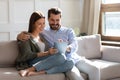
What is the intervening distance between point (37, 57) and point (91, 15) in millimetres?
1839

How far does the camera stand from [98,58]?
3.56 m

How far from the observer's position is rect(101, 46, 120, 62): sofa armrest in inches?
133

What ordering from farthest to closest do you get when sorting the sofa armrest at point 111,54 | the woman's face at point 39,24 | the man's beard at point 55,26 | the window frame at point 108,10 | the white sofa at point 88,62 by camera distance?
the window frame at point 108,10, the sofa armrest at point 111,54, the man's beard at point 55,26, the woman's face at point 39,24, the white sofa at point 88,62

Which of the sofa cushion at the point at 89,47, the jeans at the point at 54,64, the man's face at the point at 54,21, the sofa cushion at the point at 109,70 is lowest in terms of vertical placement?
the sofa cushion at the point at 109,70

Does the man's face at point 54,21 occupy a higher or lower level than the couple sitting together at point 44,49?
higher

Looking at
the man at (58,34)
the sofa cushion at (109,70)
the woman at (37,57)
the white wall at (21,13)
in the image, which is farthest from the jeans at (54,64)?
the white wall at (21,13)

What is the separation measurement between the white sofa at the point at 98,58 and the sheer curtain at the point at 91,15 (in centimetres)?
69

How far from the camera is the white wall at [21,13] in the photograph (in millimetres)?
4000

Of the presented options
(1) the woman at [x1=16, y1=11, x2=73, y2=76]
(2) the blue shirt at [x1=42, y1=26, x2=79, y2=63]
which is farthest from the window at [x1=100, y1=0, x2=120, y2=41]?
(1) the woman at [x1=16, y1=11, x2=73, y2=76]

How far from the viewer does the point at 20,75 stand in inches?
101

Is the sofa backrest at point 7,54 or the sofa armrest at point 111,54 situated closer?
the sofa backrest at point 7,54

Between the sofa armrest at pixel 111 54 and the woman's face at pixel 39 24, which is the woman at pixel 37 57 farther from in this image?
the sofa armrest at pixel 111 54

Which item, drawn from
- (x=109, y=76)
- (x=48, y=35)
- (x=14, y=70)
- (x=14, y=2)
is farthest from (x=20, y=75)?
(x=14, y=2)

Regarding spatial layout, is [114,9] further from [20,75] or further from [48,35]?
[20,75]
